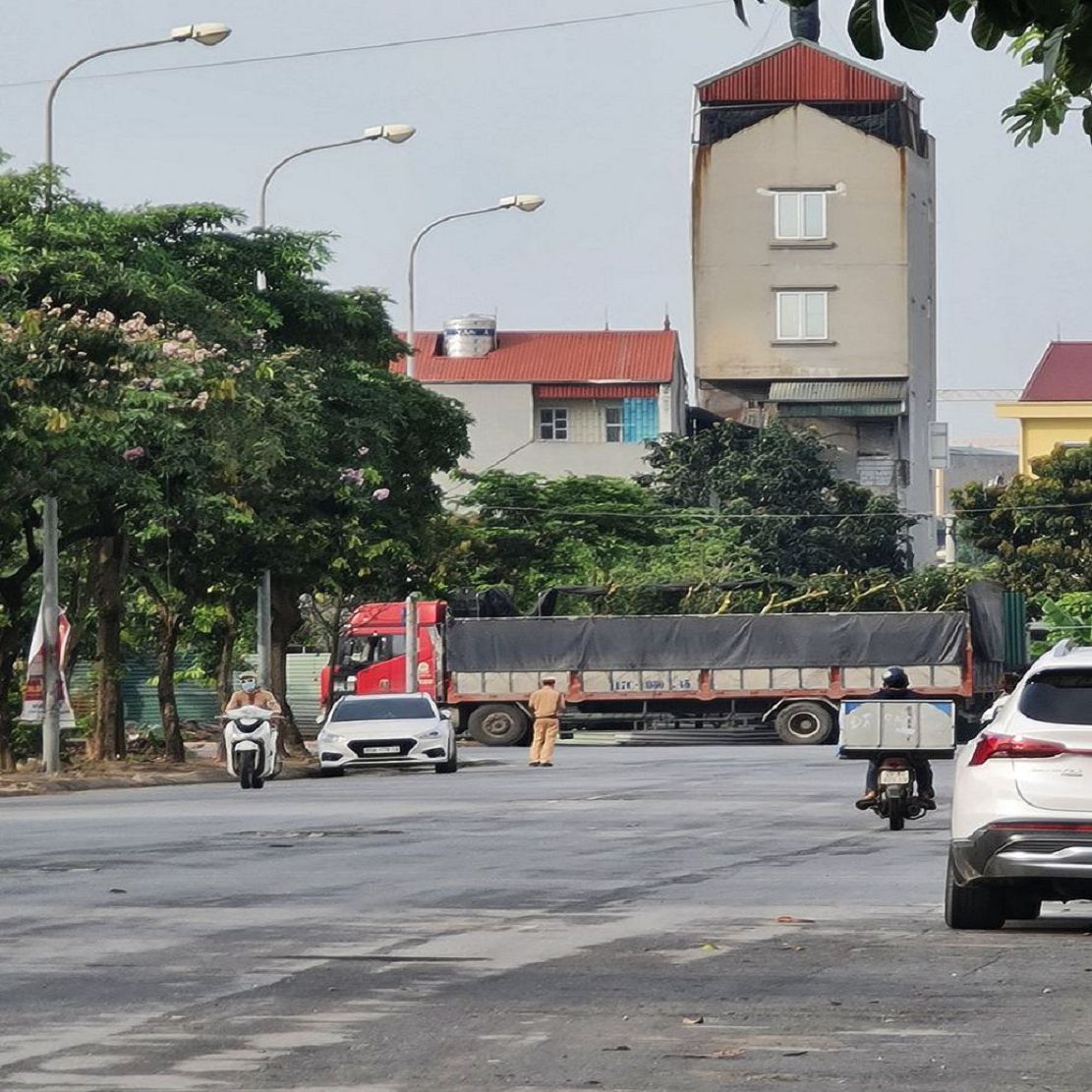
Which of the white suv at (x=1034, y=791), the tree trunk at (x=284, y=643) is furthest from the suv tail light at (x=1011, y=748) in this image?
the tree trunk at (x=284, y=643)

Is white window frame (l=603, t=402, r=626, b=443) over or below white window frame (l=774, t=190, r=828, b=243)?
below

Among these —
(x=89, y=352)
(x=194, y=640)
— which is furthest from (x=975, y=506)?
(x=89, y=352)

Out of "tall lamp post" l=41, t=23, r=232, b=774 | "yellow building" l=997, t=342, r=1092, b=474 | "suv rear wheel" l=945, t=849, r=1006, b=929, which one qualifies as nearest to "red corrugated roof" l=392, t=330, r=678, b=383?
"yellow building" l=997, t=342, r=1092, b=474

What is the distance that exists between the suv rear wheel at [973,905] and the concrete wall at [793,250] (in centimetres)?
7957

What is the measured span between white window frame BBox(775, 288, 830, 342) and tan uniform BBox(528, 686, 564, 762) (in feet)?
167

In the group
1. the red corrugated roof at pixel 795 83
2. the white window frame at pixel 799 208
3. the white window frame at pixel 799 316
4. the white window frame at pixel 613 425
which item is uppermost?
the red corrugated roof at pixel 795 83

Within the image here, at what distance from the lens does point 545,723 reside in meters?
43.3

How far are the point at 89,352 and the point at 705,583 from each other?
32952 millimetres

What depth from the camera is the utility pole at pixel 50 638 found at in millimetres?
36500

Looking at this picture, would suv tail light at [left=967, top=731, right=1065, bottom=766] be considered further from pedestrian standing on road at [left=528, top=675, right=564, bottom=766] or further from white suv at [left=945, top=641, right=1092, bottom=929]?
pedestrian standing on road at [left=528, top=675, right=564, bottom=766]

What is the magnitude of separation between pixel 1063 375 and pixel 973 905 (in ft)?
328

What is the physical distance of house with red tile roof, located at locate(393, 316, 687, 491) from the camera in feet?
310

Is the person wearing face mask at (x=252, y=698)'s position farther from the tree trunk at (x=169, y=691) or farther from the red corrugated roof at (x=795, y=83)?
the red corrugated roof at (x=795, y=83)

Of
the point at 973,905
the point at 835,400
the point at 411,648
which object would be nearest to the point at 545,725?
the point at 411,648
